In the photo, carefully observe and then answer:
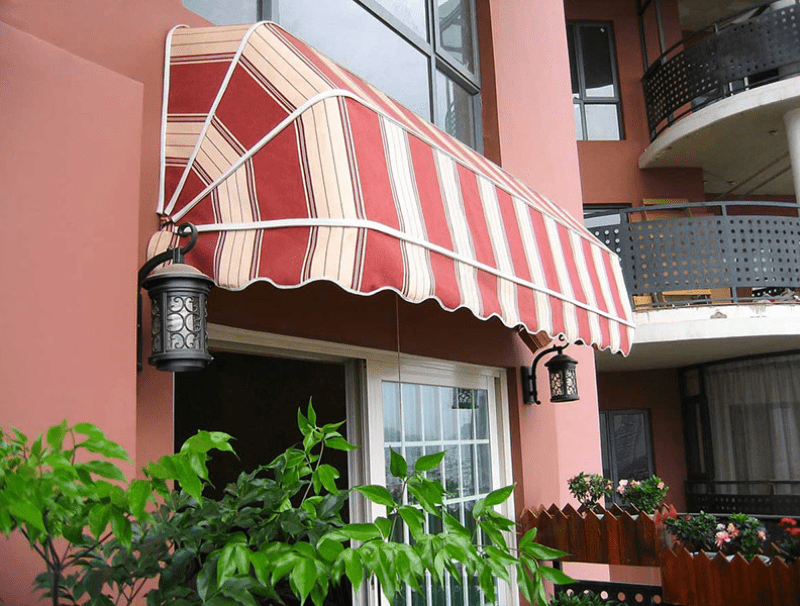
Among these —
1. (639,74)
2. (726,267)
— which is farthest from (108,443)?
(639,74)

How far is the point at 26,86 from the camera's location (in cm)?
295

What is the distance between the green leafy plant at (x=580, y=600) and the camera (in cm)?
616

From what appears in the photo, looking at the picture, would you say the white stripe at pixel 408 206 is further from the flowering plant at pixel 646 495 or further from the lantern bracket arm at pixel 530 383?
the flowering plant at pixel 646 495

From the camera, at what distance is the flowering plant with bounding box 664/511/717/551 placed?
5.53m

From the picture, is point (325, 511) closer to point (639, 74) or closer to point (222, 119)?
point (222, 119)

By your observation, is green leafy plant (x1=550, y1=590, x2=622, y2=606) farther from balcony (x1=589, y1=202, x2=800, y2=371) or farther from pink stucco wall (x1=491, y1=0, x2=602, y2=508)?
balcony (x1=589, y1=202, x2=800, y2=371)

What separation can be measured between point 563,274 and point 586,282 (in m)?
0.43

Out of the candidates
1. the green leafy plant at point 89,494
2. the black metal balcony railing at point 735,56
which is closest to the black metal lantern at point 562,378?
the green leafy plant at point 89,494

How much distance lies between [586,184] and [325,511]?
13.4 metres

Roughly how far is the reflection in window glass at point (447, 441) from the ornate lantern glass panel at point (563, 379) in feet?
1.99

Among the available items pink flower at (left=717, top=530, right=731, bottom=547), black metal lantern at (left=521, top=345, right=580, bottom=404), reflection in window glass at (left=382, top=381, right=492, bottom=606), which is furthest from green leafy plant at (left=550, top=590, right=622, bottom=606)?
black metal lantern at (left=521, top=345, right=580, bottom=404)

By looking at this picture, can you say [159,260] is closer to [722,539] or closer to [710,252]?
[722,539]

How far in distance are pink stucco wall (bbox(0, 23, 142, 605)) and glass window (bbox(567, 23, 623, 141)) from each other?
510 inches

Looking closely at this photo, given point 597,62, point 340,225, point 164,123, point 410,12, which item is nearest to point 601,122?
point 597,62
